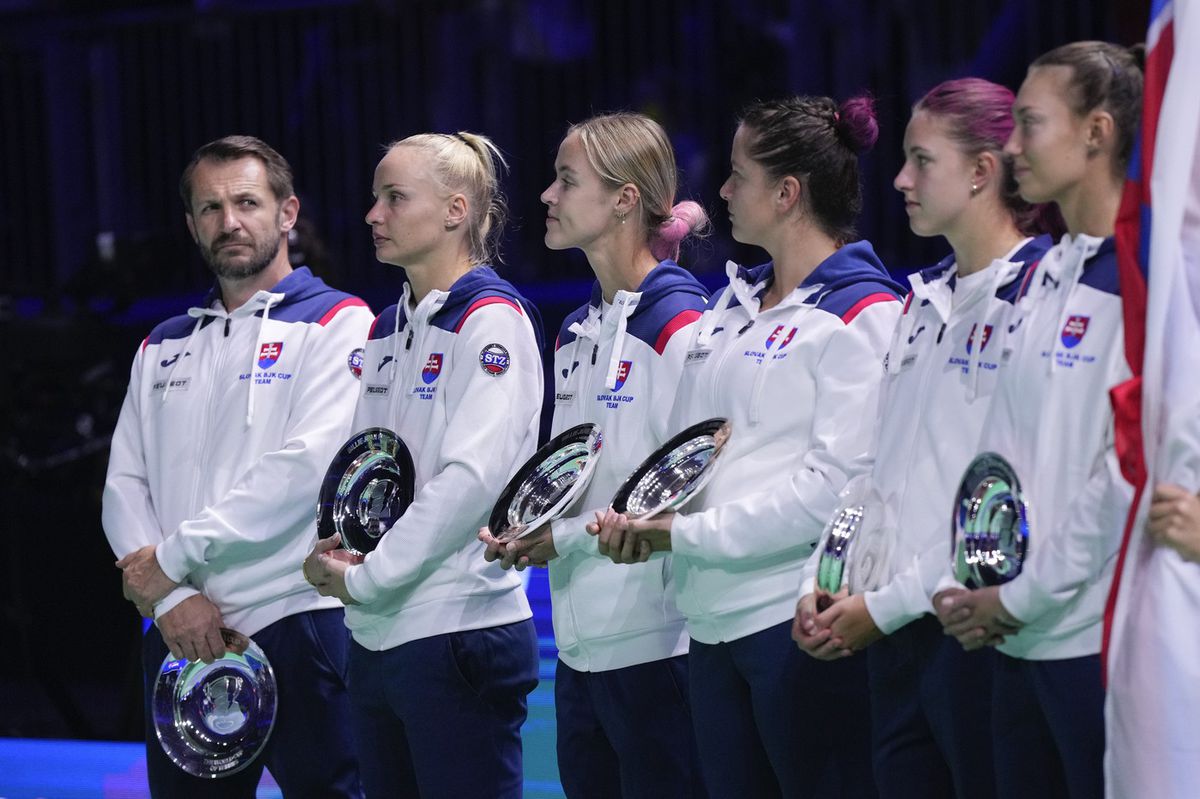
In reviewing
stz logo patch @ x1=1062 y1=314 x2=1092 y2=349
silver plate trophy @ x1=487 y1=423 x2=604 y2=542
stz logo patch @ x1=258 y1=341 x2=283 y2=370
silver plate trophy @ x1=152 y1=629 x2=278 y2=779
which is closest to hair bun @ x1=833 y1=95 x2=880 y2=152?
silver plate trophy @ x1=487 y1=423 x2=604 y2=542

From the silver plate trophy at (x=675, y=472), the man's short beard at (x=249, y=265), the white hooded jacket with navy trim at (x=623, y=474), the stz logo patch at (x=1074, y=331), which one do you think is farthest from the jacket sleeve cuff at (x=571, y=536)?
the man's short beard at (x=249, y=265)

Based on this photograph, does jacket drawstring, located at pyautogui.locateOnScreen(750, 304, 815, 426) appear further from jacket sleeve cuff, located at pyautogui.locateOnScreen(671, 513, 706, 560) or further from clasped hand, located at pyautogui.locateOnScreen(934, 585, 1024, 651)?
clasped hand, located at pyautogui.locateOnScreen(934, 585, 1024, 651)

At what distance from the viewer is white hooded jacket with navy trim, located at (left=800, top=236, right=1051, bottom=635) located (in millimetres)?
2342

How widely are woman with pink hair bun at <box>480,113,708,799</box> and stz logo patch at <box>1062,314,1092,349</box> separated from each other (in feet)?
2.99

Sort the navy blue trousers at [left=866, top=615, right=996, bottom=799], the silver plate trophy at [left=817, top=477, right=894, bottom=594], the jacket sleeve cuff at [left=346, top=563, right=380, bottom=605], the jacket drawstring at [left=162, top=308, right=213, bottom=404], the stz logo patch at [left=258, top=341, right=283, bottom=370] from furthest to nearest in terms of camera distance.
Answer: the jacket drawstring at [left=162, top=308, right=213, bottom=404] < the stz logo patch at [left=258, top=341, right=283, bottom=370] < the jacket sleeve cuff at [left=346, top=563, right=380, bottom=605] < the silver plate trophy at [left=817, top=477, right=894, bottom=594] < the navy blue trousers at [left=866, top=615, right=996, bottom=799]

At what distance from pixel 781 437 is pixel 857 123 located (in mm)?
559

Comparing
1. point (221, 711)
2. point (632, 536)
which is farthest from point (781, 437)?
point (221, 711)

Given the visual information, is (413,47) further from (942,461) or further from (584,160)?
(942,461)

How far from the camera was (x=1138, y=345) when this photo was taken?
6.69 feet

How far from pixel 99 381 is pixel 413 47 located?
200cm

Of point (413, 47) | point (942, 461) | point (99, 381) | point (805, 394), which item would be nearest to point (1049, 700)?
point (942, 461)

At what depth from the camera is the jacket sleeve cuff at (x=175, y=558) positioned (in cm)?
325

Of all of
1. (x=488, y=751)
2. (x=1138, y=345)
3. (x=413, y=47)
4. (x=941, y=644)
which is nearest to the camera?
(x=1138, y=345)

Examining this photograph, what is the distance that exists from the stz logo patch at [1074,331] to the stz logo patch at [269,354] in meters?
1.80
